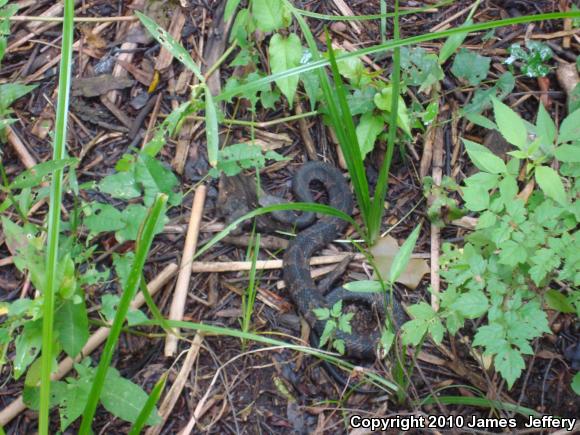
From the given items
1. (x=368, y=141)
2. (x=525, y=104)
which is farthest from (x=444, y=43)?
(x=368, y=141)

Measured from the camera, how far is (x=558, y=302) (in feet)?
8.90

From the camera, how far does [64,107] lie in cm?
243

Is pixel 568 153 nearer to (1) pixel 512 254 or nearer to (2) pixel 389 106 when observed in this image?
(1) pixel 512 254

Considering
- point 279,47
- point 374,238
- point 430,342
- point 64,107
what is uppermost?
point 64,107

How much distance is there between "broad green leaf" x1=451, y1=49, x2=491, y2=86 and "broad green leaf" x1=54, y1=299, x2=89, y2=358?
250cm

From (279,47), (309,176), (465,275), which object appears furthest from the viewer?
(309,176)

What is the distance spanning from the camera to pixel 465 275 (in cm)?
240

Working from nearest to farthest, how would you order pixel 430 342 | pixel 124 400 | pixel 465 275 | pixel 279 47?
pixel 465 275 < pixel 124 400 < pixel 430 342 < pixel 279 47

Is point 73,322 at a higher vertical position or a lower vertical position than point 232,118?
lower

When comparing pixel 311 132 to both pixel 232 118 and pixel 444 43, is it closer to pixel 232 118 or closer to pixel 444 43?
pixel 232 118

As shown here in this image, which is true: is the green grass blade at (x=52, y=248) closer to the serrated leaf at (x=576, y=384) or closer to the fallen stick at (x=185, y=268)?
the fallen stick at (x=185, y=268)

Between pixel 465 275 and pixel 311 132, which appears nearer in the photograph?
pixel 465 275

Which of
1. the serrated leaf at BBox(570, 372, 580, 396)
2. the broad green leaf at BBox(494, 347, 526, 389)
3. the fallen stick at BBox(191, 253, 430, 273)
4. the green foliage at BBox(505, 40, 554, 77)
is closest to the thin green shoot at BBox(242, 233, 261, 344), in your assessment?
the fallen stick at BBox(191, 253, 430, 273)

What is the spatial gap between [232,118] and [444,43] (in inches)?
54.8
